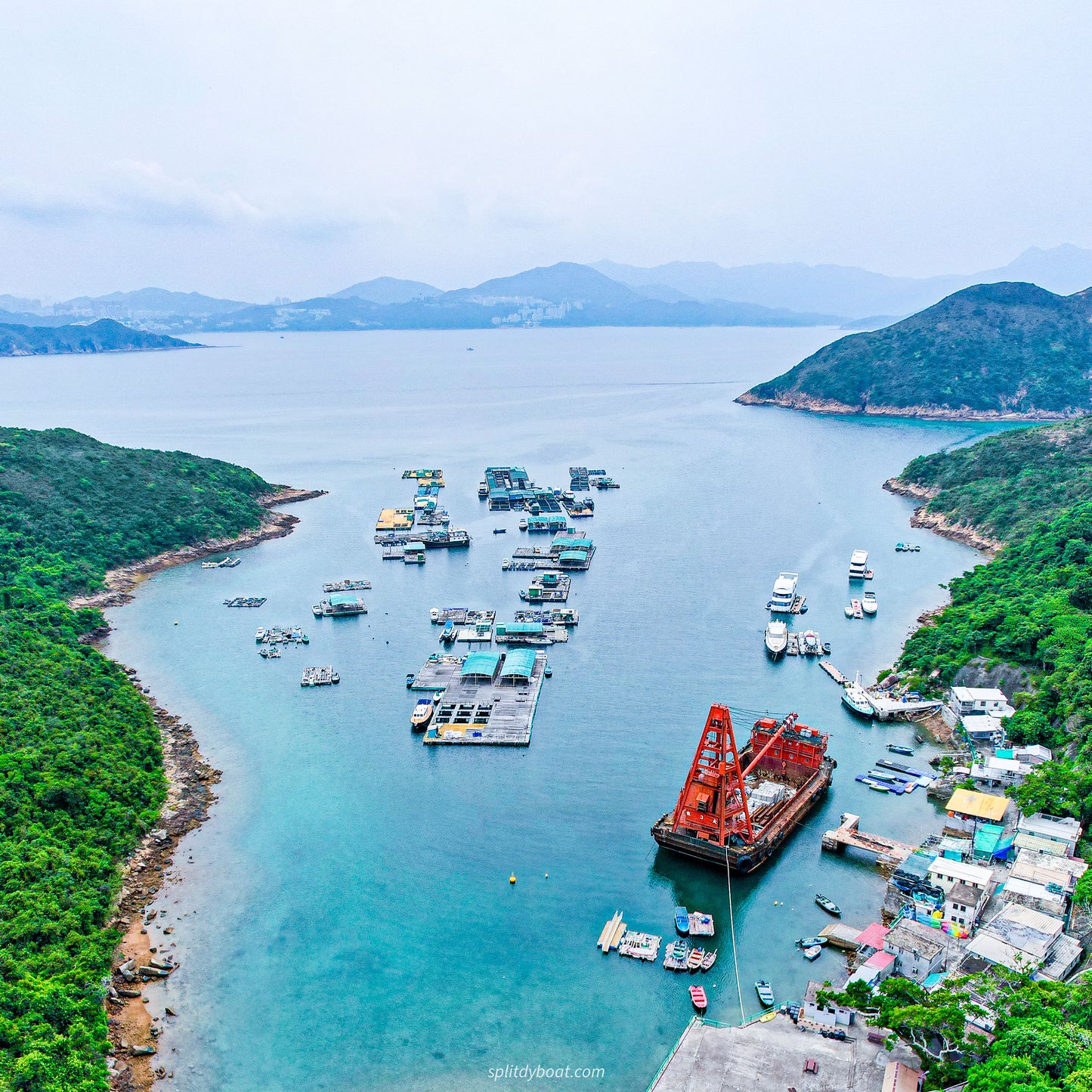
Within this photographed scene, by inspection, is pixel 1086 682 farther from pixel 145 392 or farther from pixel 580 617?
pixel 145 392

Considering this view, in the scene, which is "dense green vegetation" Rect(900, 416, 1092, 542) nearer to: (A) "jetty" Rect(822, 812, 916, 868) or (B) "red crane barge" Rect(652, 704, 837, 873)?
(A) "jetty" Rect(822, 812, 916, 868)

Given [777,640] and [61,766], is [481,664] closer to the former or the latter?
[777,640]

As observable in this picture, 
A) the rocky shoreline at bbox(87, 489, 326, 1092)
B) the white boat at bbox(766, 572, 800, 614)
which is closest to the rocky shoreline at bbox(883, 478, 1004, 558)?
the white boat at bbox(766, 572, 800, 614)

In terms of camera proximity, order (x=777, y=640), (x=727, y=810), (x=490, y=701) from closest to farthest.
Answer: (x=727, y=810)
(x=490, y=701)
(x=777, y=640)

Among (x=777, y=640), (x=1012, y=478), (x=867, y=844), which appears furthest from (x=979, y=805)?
(x=1012, y=478)

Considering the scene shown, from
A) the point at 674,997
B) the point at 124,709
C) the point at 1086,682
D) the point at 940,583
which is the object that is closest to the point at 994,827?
the point at 1086,682
